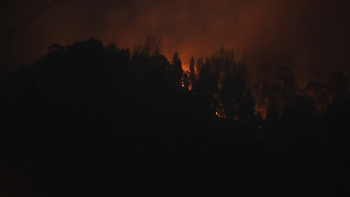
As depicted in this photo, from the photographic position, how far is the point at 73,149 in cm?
3556

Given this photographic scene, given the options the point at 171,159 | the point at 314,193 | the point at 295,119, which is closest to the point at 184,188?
the point at 171,159

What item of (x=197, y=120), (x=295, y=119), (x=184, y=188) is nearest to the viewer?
(x=184, y=188)

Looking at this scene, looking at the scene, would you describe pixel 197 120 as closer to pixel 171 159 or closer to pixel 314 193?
pixel 171 159

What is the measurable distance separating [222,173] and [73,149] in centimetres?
1807

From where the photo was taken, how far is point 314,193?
3662cm

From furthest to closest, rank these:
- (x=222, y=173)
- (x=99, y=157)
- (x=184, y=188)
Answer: (x=222, y=173) < (x=99, y=157) < (x=184, y=188)

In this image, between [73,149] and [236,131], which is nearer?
[73,149]

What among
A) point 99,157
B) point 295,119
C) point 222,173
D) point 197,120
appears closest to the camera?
point 99,157

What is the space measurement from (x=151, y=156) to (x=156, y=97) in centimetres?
1926

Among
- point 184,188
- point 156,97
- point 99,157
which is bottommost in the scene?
point 184,188

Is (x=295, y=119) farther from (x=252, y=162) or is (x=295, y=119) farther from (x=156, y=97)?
(x=156, y=97)

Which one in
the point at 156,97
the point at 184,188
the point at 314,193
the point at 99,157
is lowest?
the point at 314,193

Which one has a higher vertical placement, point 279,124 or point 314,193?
point 279,124

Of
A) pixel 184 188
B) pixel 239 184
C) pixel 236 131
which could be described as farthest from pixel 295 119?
pixel 184 188
